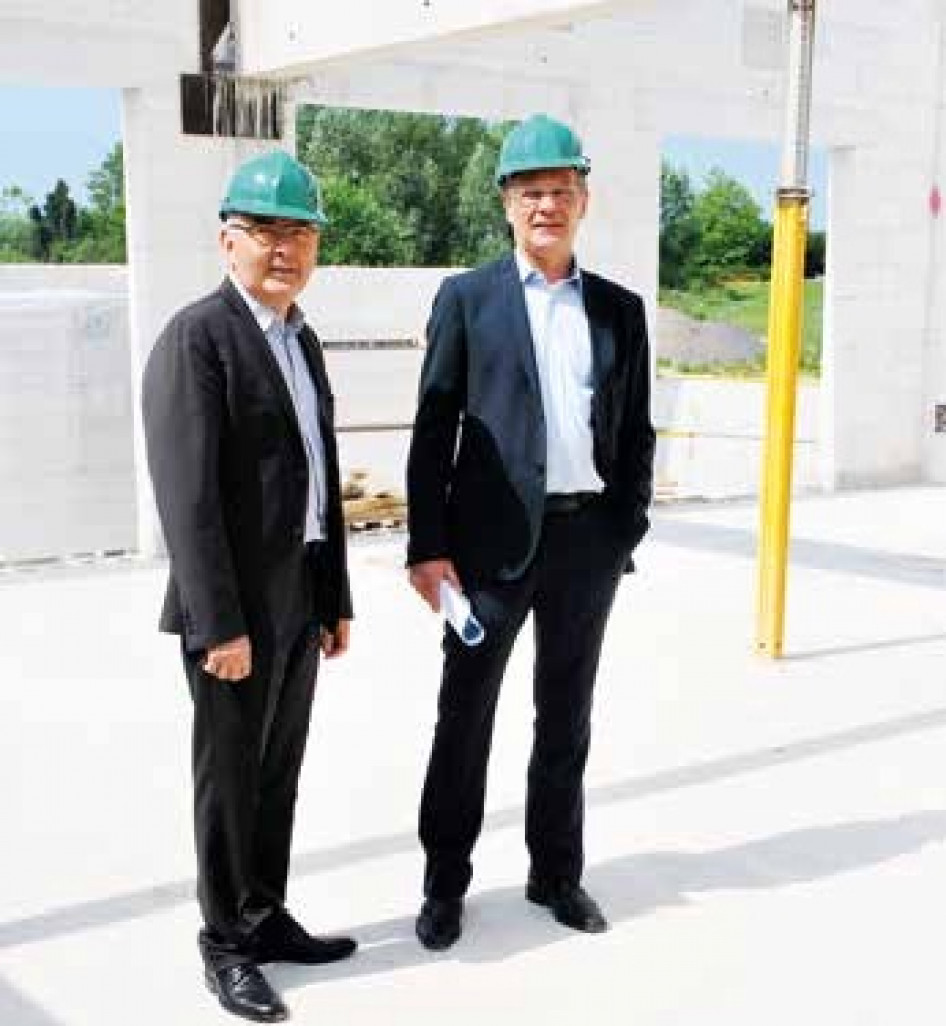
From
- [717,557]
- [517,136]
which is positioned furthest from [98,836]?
[717,557]

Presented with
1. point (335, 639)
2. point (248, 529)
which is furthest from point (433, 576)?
point (248, 529)

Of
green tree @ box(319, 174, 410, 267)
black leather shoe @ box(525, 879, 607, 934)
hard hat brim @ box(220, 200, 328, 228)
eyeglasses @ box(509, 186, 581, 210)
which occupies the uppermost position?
green tree @ box(319, 174, 410, 267)

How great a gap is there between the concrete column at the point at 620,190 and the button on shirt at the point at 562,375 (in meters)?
6.18

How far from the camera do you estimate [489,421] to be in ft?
9.72

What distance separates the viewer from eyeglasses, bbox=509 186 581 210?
2.90 meters

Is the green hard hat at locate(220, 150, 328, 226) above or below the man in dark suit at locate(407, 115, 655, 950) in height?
above

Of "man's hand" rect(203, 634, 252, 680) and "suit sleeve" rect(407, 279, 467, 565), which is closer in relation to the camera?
"man's hand" rect(203, 634, 252, 680)

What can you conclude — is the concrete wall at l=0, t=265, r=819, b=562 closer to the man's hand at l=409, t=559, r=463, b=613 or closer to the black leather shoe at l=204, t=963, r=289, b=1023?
the man's hand at l=409, t=559, r=463, b=613

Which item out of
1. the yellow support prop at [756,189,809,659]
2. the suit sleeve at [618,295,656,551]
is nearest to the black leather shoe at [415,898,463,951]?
the suit sleeve at [618,295,656,551]

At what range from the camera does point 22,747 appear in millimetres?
4477

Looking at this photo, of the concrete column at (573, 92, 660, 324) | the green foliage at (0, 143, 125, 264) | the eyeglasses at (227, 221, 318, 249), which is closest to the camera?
the eyeglasses at (227, 221, 318, 249)

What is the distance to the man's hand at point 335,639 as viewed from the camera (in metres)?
2.97

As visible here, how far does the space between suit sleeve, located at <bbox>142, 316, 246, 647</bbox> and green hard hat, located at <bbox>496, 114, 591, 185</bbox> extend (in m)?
0.76

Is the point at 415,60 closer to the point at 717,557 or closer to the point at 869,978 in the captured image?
the point at 717,557
